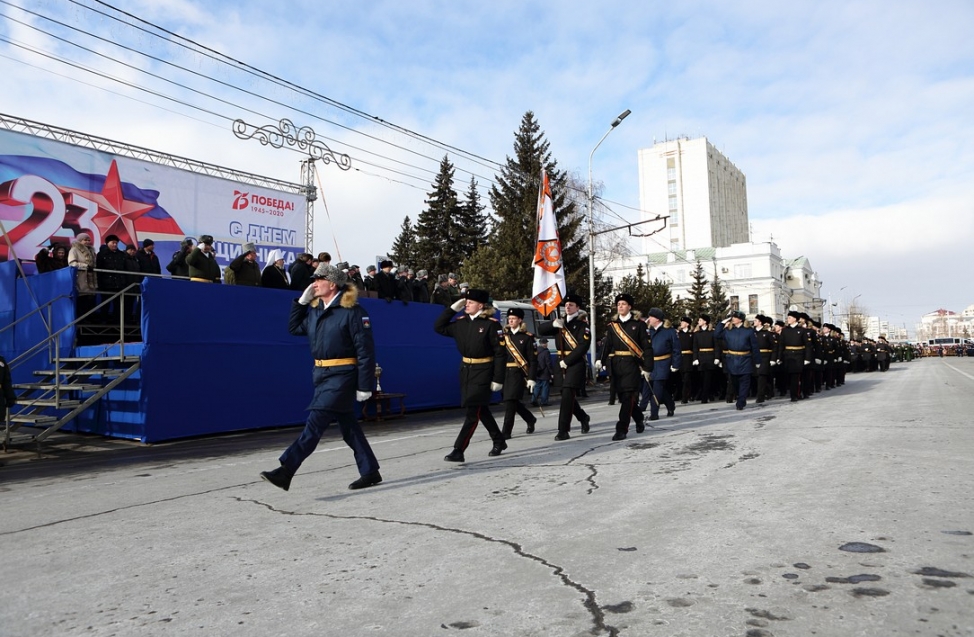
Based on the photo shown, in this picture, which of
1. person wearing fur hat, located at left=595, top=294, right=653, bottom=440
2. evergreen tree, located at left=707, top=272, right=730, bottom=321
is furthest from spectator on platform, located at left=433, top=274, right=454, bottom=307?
Answer: evergreen tree, located at left=707, top=272, right=730, bottom=321

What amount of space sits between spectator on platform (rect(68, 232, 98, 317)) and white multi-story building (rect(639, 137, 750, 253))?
104 m

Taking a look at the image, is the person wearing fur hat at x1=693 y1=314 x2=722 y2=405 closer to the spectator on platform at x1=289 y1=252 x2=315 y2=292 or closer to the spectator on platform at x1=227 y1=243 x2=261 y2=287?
the spectator on platform at x1=289 y1=252 x2=315 y2=292

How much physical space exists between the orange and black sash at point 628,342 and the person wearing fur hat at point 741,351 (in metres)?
4.79

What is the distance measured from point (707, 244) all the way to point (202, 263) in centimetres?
10675

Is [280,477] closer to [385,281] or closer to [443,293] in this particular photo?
[385,281]

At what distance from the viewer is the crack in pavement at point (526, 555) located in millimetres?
2986

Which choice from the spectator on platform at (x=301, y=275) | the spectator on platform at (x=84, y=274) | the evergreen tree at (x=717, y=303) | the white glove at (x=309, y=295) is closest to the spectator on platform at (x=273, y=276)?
the spectator on platform at (x=301, y=275)

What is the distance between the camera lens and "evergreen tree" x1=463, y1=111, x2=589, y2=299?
39.8m

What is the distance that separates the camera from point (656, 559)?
386 cm

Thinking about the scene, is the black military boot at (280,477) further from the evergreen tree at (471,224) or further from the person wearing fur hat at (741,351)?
the evergreen tree at (471,224)

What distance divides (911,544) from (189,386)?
993 cm

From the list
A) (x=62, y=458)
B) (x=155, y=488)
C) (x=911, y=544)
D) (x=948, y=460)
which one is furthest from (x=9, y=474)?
(x=948, y=460)

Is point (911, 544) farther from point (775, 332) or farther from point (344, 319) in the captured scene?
point (775, 332)

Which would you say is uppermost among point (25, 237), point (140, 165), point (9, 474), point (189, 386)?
point (140, 165)
